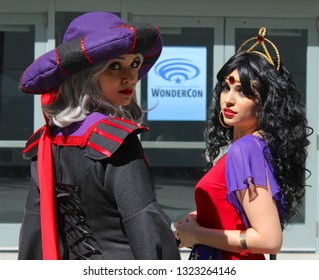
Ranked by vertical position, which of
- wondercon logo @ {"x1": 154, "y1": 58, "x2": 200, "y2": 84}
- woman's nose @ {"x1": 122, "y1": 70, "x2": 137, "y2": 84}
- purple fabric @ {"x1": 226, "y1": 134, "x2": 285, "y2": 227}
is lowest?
purple fabric @ {"x1": 226, "y1": 134, "x2": 285, "y2": 227}

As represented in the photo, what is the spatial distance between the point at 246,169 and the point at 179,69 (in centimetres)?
492

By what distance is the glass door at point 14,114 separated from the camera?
6.93m

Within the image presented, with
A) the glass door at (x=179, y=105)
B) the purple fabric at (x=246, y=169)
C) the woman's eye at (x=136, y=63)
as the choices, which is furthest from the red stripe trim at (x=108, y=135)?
the glass door at (x=179, y=105)

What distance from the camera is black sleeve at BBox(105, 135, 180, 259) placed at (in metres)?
1.79

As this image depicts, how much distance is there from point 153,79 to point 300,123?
4736mm

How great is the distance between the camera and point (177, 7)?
686cm

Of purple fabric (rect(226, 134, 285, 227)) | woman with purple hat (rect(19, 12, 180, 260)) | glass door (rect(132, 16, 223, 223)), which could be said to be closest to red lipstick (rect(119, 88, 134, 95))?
woman with purple hat (rect(19, 12, 180, 260))

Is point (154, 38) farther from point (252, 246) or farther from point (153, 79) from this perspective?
point (153, 79)

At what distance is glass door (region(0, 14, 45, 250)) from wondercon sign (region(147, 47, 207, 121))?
1.29 m

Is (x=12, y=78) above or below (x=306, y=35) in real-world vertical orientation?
below

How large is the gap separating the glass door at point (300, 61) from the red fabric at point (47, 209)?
5.21 m

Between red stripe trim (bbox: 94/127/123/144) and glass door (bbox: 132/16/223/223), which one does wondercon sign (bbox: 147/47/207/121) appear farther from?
red stripe trim (bbox: 94/127/123/144)

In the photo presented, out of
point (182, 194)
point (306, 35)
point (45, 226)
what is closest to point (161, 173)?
point (182, 194)
